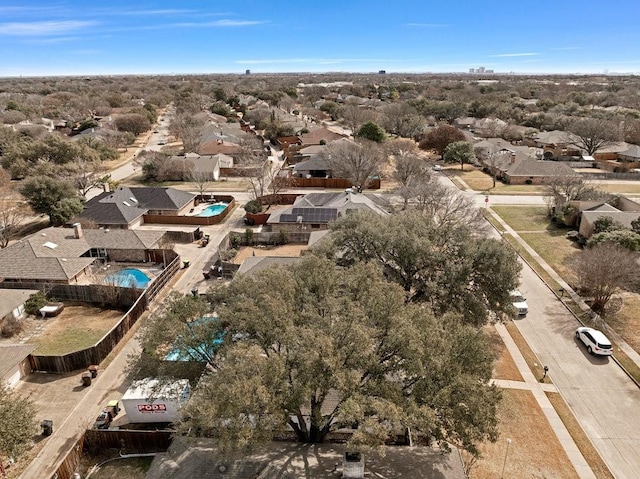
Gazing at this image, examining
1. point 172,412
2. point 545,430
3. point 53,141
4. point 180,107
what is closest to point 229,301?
point 172,412

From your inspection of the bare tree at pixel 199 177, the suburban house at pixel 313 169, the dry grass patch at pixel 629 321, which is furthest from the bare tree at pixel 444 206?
the bare tree at pixel 199 177

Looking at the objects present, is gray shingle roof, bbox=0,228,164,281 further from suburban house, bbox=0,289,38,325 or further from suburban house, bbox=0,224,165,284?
suburban house, bbox=0,289,38,325

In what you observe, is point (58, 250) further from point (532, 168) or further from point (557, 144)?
point (557, 144)

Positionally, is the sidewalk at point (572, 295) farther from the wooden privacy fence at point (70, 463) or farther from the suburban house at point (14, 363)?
the suburban house at point (14, 363)

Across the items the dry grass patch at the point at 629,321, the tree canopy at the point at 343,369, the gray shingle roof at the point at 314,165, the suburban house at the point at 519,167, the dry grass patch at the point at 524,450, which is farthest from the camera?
the suburban house at the point at 519,167

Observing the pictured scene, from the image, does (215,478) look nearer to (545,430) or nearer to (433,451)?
(433,451)
